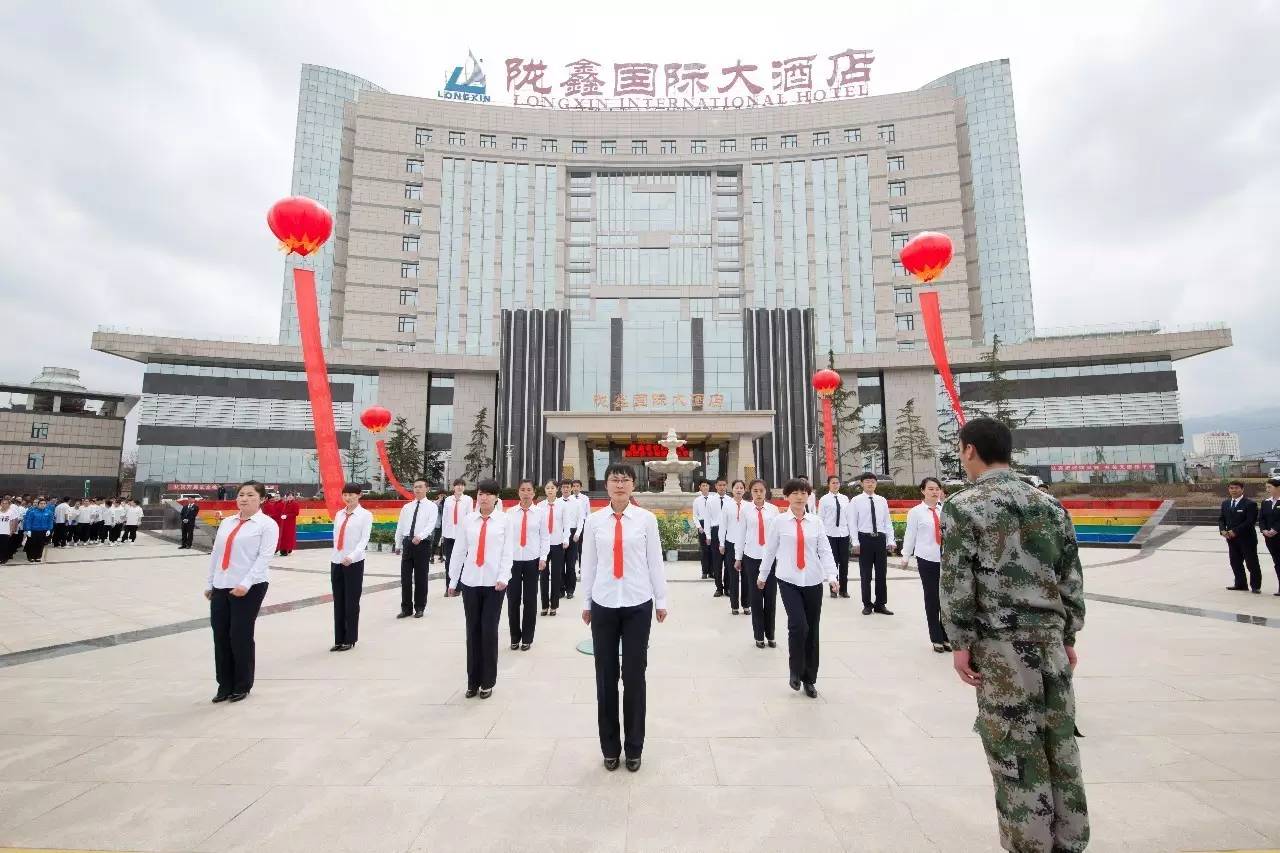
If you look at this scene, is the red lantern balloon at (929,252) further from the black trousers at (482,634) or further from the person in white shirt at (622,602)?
the black trousers at (482,634)

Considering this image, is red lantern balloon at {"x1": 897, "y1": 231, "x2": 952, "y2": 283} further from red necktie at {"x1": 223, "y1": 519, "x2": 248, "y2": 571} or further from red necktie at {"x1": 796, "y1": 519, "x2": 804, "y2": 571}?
red necktie at {"x1": 223, "y1": 519, "x2": 248, "y2": 571}

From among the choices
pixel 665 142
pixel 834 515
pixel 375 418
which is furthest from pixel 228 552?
pixel 665 142

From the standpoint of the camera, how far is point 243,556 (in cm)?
505

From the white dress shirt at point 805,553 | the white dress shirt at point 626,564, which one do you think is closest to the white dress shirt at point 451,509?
the white dress shirt at point 805,553

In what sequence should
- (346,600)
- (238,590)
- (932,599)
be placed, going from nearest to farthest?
(238,590) < (346,600) < (932,599)

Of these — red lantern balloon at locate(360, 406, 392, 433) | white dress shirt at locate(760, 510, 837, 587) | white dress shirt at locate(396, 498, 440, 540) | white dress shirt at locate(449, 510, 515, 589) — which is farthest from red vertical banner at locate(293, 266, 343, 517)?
red lantern balloon at locate(360, 406, 392, 433)

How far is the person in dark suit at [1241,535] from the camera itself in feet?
31.1

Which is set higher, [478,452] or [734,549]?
[478,452]

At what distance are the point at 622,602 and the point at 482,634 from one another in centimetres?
183

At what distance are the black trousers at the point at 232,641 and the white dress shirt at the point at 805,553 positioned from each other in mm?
4555

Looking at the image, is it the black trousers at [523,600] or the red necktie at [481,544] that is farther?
the black trousers at [523,600]

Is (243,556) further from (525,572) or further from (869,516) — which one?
(869,516)

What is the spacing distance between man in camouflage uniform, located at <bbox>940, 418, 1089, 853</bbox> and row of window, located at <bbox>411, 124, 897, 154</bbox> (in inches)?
2116

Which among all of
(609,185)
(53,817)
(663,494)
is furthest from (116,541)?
(609,185)
